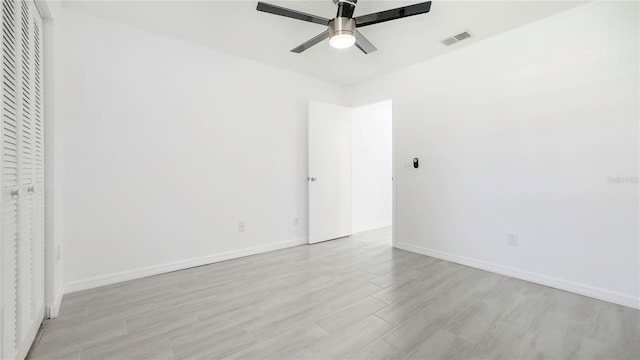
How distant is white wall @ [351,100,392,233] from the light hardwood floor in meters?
2.06

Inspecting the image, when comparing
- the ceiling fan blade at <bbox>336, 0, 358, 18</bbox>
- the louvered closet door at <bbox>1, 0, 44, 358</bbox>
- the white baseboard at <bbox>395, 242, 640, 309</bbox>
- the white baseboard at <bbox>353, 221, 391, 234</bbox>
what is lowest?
the white baseboard at <bbox>395, 242, 640, 309</bbox>

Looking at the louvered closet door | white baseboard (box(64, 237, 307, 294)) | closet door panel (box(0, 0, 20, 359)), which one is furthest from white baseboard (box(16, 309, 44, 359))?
white baseboard (box(64, 237, 307, 294))

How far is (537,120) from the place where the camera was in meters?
2.53

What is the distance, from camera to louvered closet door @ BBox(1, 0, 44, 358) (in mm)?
1239

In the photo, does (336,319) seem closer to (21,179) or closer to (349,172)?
(21,179)

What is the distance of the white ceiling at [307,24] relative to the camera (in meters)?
2.28

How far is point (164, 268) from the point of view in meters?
2.78

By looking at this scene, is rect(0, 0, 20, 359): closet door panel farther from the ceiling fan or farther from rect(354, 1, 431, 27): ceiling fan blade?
rect(354, 1, 431, 27): ceiling fan blade

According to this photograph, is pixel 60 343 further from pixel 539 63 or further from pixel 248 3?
pixel 539 63

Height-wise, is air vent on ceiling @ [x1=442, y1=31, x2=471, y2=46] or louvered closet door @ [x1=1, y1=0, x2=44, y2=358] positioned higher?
air vent on ceiling @ [x1=442, y1=31, x2=471, y2=46]

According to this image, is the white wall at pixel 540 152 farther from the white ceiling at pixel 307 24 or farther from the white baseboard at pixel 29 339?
the white baseboard at pixel 29 339

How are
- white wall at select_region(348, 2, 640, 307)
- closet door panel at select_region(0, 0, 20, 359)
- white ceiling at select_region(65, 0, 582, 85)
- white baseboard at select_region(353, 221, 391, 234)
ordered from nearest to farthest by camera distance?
closet door panel at select_region(0, 0, 20, 359)
white wall at select_region(348, 2, 640, 307)
white ceiling at select_region(65, 0, 582, 85)
white baseboard at select_region(353, 221, 391, 234)

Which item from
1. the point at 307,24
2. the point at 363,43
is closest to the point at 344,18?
the point at 363,43

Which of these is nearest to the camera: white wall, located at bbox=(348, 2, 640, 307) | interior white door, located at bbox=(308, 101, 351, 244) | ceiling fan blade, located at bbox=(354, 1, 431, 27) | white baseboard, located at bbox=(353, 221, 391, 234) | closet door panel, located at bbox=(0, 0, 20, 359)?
closet door panel, located at bbox=(0, 0, 20, 359)
